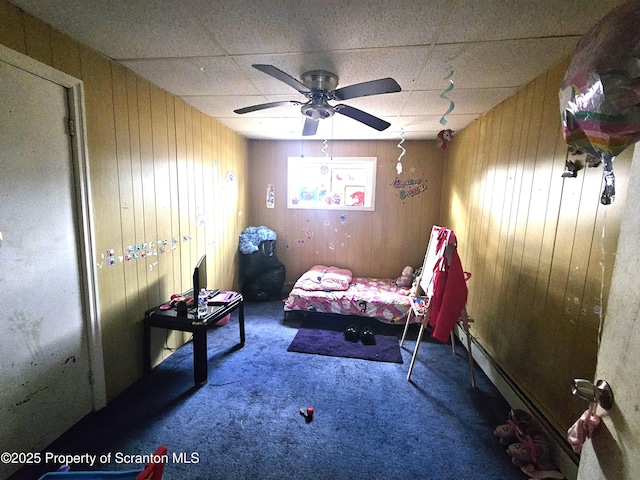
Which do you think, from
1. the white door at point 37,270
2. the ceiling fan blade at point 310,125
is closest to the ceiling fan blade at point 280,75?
the ceiling fan blade at point 310,125

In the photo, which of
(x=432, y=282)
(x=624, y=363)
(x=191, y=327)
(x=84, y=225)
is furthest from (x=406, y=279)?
(x=84, y=225)

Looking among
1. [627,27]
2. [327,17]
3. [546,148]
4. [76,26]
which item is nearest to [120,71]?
[76,26]

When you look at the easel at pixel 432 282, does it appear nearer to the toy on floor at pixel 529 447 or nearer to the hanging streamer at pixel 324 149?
the toy on floor at pixel 529 447

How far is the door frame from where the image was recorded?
1580 millimetres

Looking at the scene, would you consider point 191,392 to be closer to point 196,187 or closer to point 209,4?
point 196,187

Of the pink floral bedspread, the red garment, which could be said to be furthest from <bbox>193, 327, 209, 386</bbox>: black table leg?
the red garment

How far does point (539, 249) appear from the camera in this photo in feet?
5.87

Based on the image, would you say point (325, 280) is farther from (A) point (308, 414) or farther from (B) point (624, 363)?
(B) point (624, 363)

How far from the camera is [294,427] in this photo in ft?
5.80

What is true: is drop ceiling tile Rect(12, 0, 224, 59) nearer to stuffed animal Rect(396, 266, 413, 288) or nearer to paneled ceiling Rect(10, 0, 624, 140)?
paneled ceiling Rect(10, 0, 624, 140)

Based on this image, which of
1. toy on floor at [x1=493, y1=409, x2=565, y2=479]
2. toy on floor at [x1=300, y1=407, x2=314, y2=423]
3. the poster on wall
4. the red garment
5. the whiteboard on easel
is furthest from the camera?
the poster on wall

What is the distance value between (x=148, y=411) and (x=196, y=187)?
6.39ft

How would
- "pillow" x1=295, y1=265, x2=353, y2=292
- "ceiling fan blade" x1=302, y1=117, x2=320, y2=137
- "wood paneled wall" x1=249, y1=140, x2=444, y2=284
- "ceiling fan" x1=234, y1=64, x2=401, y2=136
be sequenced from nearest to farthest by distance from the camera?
"ceiling fan" x1=234, y1=64, x2=401, y2=136 → "ceiling fan blade" x1=302, y1=117, x2=320, y2=137 → "pillow" x1=295, y1=265, x2=353, y2=292 → "wood paneled wall" x1=249, y1=140, x2=444, y2=284

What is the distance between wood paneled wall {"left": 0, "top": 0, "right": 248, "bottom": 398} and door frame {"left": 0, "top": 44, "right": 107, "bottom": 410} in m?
0.05
